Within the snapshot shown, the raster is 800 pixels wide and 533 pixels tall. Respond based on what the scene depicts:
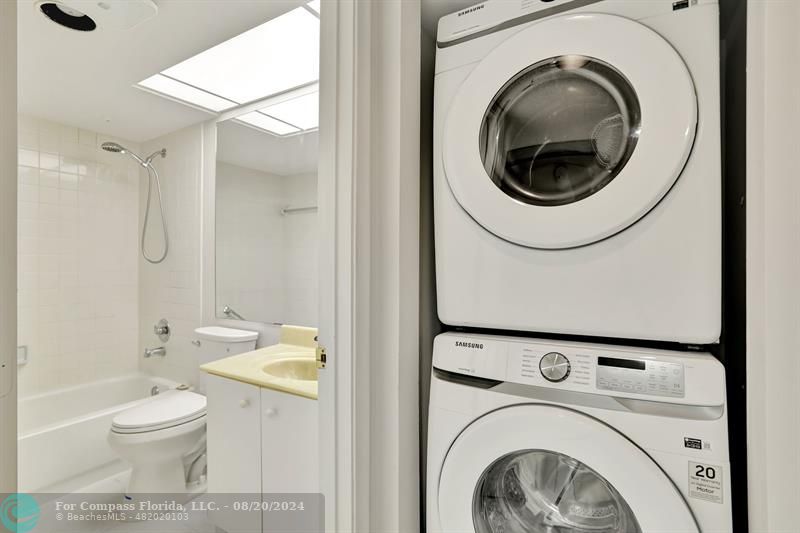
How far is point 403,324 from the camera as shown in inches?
37.4

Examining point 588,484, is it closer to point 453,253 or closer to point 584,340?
point 584,340

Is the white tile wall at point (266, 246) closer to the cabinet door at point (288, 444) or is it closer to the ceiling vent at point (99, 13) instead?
the cabinet door at point (288, 444)

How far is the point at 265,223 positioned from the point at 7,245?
194 cm

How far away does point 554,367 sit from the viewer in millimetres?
854

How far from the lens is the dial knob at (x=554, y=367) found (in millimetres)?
844

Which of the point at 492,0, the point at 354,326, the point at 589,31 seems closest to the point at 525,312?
the point at 354,326

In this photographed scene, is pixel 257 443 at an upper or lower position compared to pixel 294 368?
lower

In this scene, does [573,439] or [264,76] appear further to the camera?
[264,76]

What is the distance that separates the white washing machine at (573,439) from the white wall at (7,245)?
774mm

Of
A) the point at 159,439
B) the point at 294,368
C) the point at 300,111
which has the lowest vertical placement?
the point at 159,439

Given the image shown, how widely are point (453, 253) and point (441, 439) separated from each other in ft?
1.51

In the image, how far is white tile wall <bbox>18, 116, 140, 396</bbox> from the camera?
243 centimetres

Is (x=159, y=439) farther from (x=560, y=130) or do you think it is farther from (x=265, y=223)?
(x=560, y=130)
